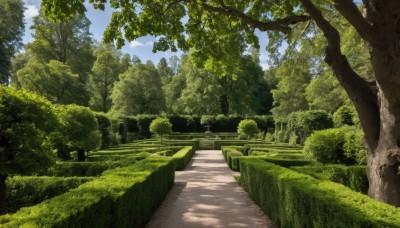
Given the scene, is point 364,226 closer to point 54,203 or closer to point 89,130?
point 54,203

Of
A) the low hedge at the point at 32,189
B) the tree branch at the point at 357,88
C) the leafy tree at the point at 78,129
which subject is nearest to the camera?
the tree branch at the point at 357,88

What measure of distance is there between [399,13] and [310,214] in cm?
386

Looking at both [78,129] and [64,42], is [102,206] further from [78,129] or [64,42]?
[64,42]

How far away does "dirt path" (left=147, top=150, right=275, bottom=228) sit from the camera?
6707 millimetres

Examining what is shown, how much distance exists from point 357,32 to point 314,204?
3806 mm

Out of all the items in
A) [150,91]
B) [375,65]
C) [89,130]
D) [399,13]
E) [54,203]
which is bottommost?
[54,203]

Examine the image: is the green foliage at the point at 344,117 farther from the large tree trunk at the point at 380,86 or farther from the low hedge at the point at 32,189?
the low hedge at the point at 32,189

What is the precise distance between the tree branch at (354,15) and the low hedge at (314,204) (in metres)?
2.69

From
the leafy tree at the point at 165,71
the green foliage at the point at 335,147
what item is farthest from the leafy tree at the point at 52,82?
the leafy tree at the point at 165,71

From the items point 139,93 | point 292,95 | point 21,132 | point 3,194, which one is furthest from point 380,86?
point 292,95

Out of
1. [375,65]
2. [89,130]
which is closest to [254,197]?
[375,65]

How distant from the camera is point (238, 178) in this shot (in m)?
11.9

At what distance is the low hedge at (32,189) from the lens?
6.66 metres

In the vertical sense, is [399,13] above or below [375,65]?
above
